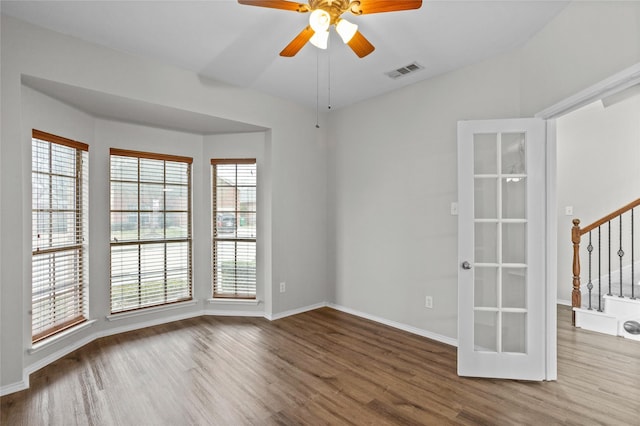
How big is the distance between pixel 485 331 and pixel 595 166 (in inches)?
146

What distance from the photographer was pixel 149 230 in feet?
12.6

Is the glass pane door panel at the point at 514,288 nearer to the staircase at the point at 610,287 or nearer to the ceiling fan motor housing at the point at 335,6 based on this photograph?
the staircase at the point at 610,287

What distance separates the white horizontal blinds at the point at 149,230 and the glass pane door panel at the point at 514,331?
11.9ft

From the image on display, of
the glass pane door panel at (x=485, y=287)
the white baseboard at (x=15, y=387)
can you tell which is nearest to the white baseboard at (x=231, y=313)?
the white baseboard at (x=15, y=387)

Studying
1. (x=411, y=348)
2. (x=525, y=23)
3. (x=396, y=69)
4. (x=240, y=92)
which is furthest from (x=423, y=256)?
(x=240, y=92)

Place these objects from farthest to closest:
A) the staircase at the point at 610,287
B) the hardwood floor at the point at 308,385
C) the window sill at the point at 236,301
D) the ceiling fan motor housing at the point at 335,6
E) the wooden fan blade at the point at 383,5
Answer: the window sill at the point at 236,301, the staircase at the point at 610,287, the hardwood floor at the point at 308,385, the ceiling fan motor housing at the point at 335,6, the wooden fan blade at the point at 383,5

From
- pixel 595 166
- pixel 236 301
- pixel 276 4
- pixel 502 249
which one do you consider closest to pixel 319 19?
pixel 276 4

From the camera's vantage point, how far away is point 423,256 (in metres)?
3.48

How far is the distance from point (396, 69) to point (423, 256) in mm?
2029

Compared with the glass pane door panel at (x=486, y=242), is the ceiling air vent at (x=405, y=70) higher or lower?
higher

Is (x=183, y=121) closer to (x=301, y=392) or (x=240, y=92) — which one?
(x=240, y=92)

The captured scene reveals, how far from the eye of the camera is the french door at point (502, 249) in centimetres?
254

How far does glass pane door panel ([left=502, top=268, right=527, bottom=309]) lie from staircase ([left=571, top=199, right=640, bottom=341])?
→ 168cm

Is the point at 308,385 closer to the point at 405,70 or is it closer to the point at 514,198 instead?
the point at 514,198
